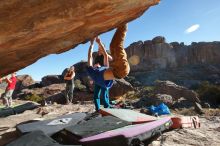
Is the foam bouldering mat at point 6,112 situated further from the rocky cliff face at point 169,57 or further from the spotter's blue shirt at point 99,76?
the rocky cliff face at point 169,57

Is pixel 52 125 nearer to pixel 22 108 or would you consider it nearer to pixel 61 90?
pixel 22 108

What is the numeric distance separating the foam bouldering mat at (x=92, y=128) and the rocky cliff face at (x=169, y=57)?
53671 mm

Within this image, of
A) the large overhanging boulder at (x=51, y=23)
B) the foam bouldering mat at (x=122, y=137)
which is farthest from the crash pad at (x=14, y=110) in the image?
the foam bouldering mat at (x=122, y=137)

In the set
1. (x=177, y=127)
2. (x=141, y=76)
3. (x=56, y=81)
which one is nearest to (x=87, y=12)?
(x=177, y=127)

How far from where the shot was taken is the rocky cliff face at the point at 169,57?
6312cm

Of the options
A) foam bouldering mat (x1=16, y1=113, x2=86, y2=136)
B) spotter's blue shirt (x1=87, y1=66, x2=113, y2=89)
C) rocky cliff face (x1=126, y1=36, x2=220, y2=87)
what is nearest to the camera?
foam bouldering mat (x1=16, y1=113, x2=86, y2=136)

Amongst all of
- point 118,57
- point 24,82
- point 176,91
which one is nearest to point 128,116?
Result: point 118,57

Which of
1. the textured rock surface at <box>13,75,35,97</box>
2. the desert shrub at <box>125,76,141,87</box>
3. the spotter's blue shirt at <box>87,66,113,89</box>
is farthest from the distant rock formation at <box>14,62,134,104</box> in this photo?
the spotter's blue shirt at <box>87,66,113,89</box>

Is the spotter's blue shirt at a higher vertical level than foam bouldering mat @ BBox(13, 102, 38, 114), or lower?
higher

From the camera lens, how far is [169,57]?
75.5 meters

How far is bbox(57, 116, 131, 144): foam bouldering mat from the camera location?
5.49 meters

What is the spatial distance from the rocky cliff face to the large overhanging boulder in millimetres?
55079

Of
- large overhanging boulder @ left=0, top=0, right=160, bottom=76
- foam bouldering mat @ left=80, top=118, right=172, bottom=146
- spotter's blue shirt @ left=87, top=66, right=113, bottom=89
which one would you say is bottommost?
foam bouldering mat @ left=80, top=118, right=172, bottom=146

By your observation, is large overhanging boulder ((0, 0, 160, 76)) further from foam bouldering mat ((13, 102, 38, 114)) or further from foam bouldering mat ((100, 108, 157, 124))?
foam bouldering mat ((13, 102, 38, 114))
